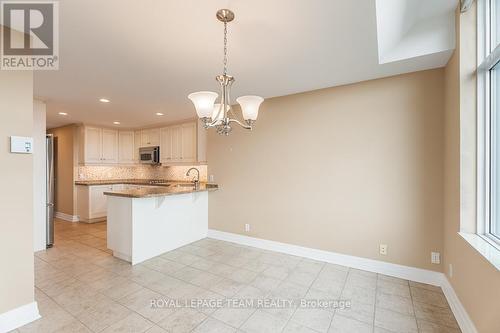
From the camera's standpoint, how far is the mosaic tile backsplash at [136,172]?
220 inches

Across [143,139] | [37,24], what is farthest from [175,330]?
[143,139]

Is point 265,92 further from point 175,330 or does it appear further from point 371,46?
point 175,330

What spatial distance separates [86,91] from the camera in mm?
3197

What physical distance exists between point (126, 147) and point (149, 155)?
3.36 feet

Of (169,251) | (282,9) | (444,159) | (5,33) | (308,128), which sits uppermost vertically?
(282,9)

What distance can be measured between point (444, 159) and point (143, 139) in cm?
621

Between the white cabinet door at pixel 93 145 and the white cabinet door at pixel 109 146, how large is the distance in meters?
0.10

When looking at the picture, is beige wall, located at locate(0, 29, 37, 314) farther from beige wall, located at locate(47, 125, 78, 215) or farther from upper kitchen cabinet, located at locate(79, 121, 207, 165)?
beige wall, located at locate(47, 125, 78, 215)

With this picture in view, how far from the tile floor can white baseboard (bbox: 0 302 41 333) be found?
0.27ft

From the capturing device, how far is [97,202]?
5320mm

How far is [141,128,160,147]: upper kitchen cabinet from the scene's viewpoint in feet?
18.7

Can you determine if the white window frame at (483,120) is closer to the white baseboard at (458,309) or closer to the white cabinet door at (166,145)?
the white baseboard at (458,309)

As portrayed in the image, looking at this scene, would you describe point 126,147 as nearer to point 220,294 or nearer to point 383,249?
point 220,294

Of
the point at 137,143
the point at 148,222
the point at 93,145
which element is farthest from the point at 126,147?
the point at 148,222
